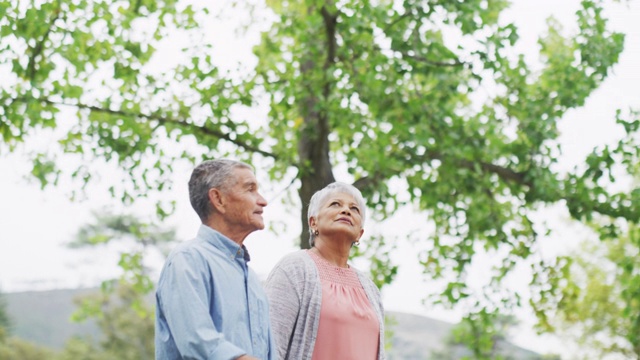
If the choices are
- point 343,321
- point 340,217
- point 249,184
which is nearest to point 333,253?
point 340,217

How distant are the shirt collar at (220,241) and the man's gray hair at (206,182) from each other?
6 centimetres

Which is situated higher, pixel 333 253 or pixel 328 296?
Result: pixel 333 253

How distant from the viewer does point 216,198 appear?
321 cm

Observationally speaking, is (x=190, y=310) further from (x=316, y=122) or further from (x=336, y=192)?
(x=316, y=122)

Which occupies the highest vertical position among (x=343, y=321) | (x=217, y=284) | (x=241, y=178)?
(x=241, y=178)

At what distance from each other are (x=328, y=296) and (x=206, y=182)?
102 centimetres

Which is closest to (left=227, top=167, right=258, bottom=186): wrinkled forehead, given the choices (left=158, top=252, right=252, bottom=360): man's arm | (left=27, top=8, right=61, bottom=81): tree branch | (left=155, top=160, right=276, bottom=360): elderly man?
(left=155, top=160, right=276, bottom=360): elderly man

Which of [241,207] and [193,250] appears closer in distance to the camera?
[193,250]

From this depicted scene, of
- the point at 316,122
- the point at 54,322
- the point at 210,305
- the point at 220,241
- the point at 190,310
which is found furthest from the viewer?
the point at 54,322

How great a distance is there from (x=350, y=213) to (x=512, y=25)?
505 cm

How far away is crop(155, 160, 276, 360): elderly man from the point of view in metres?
2.84

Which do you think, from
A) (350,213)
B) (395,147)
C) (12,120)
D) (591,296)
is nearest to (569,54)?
(395,147)

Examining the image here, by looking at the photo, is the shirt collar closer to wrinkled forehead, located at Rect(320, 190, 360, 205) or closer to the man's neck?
the man's neck

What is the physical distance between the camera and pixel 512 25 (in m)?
8.63
